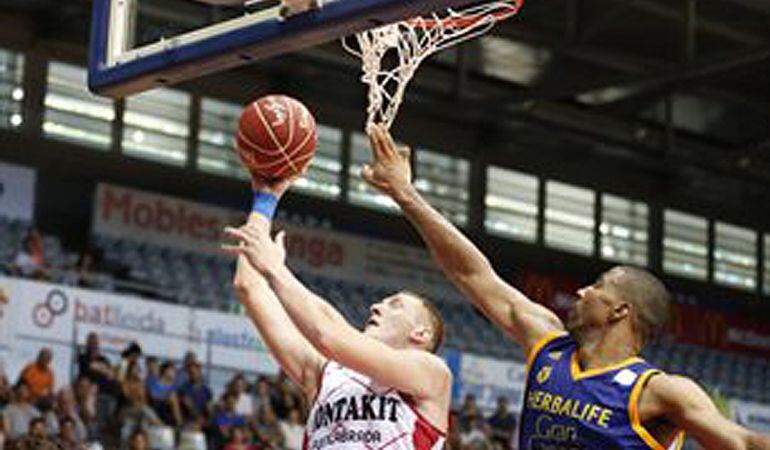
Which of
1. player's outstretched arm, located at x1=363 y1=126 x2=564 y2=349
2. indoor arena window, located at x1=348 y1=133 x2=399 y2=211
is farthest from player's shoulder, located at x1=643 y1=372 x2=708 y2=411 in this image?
indoor arena window, located at x1=348 y1=133 x2=399 y2=211

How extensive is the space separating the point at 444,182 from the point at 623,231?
3.63 metres

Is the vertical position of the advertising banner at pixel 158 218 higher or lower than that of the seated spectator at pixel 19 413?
higher

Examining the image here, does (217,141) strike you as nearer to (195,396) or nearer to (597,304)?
(195,396)

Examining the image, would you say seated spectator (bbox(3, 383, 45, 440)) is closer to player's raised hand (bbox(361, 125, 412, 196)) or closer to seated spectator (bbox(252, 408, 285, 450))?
seated spectator (bbox(252, 408, 285, 450))

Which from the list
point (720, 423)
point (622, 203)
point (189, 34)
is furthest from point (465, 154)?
point (720, 423)

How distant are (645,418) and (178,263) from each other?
15111 millimetres

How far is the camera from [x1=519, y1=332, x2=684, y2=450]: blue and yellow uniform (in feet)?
14.8

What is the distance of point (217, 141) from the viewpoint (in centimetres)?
2039

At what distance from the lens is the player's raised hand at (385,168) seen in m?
5.04

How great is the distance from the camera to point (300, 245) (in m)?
20.4

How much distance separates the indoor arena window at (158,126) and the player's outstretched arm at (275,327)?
573 inches

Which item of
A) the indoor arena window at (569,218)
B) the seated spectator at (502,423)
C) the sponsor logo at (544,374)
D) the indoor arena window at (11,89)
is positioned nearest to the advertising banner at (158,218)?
the indoor arena window at (11,89)

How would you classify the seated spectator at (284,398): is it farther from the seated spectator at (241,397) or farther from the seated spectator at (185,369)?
the seated spectator at (185,369)

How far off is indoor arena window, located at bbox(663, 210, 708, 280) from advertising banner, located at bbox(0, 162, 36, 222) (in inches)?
433
